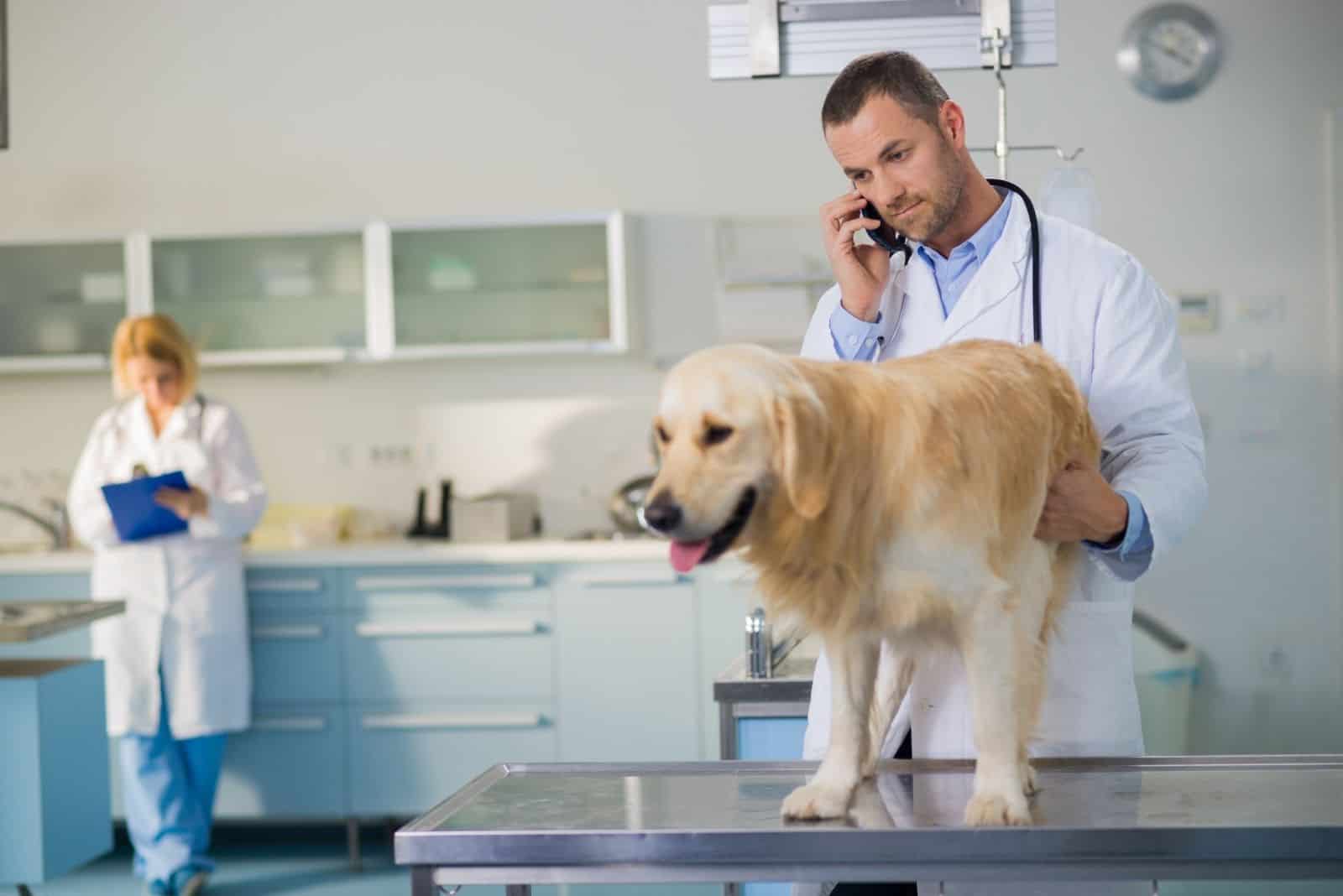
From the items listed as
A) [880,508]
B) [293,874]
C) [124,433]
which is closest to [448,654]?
[293,874]

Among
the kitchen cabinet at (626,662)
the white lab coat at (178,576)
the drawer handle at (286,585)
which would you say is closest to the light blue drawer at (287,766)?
the white lab coat at (178,576)

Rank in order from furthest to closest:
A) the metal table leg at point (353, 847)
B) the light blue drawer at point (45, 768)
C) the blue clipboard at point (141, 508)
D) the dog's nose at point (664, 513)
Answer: the metal table leg at point (353, 847), the blue clipboard at point (141, 508), the light blue drawer at point (45, 768), the dog's nose at point (664, 513)

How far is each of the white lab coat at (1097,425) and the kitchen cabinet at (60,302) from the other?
3940mm

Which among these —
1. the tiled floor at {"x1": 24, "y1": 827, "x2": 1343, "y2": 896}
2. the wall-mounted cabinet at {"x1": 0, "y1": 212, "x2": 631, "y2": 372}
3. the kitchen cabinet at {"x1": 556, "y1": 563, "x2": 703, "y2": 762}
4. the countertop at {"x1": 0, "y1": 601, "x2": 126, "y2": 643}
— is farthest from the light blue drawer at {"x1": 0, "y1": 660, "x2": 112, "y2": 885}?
the wall-mounted cabinet at {"x1": 0, "y1": 212, "x2": 631, "y2": 372}

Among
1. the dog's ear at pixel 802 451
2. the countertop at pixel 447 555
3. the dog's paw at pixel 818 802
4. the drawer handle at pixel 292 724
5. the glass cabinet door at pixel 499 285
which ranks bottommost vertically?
the drawer handle at pixel 292 724

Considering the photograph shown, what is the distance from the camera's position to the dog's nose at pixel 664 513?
1.05 meters

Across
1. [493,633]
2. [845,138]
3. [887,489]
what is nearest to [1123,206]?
[493,633]

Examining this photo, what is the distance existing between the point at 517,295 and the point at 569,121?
0.67 metres

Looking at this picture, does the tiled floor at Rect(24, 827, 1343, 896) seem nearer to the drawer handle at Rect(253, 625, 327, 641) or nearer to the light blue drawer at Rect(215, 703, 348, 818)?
the light blue drawer at Rect(215, 703, 348, 818)

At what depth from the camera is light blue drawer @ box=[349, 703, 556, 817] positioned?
171 inches

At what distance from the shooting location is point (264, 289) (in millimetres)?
4852

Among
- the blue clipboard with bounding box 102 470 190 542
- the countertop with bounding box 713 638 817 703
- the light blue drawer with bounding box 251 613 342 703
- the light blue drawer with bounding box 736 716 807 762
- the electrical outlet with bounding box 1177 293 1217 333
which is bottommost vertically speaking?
the light blue drawer with bounding box 251 613 342 703

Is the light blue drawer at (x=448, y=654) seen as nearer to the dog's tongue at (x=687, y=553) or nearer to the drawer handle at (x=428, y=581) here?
the drawer handle at (x=428, y=581)

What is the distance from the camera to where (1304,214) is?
4766 millimetres
